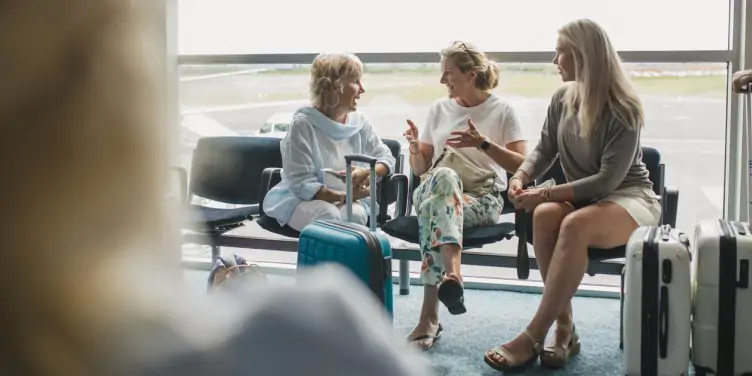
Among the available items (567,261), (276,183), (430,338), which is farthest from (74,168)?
(276,183)

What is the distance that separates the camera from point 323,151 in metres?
3.63

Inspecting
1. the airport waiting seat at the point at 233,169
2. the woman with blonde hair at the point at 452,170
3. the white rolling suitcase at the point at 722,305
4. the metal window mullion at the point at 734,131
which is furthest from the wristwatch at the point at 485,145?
the metal window mullion at the point at 734,131

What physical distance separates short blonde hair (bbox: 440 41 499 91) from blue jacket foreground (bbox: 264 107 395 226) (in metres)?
0.53

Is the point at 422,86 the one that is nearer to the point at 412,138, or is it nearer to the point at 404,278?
the point at 412,138

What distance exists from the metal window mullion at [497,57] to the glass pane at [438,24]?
4 cm

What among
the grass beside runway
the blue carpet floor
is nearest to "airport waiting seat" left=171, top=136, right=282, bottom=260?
the grass beside runway

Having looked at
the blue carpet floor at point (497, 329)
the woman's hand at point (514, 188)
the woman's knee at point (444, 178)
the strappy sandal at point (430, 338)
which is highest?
the woman's knee at point (444, 178)

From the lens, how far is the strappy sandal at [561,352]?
3.00 meters

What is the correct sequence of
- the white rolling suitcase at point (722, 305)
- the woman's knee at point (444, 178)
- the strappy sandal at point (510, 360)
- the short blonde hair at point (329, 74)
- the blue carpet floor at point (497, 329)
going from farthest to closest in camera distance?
the short blonde hair at point (329, 74) → the woman's knee at point (444, 178) → the blue carpet floor at point (497, 329) → the strappy sandal at point (510, 360) → the white rolling suitcase at point (722, 305)

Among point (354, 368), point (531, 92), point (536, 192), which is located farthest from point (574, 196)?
point (354, 368)

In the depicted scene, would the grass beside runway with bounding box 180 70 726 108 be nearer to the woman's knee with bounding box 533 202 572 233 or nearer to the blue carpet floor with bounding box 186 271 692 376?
the woman's knee with bounding box 533 202 572 233

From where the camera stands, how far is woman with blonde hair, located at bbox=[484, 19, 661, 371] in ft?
9.82

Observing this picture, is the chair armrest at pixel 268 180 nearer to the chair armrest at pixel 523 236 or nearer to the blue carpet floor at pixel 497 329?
the blue carpet floor at pixel 497 329

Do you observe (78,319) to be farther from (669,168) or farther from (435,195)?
(669,168)
